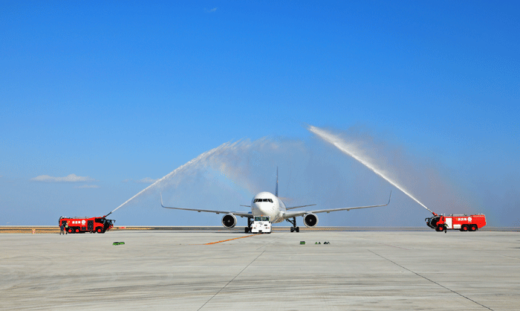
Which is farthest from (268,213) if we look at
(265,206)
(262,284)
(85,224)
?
(262,284)

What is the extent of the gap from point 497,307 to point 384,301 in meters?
2.15

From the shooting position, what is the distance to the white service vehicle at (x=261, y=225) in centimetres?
5741

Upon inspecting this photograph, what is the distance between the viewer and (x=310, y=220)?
208 feet

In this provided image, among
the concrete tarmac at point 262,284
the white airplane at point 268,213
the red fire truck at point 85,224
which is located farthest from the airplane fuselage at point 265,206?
the concrete tarmac at point 262,284

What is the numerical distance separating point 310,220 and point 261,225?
832cm

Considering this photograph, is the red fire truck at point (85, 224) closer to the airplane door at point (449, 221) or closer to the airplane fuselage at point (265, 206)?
the airplane fuselage at point (265, 206)

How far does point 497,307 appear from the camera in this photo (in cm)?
1008

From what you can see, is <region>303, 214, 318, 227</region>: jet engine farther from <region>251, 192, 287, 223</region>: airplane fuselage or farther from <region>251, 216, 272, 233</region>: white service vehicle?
<region>251, 216, 272, 233</region>: white service vehicle

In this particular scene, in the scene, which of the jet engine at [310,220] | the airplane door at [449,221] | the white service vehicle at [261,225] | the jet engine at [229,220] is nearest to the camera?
the white service vehicle at [261,225]

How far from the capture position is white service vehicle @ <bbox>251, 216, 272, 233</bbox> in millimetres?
57406

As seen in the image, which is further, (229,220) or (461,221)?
(461,221)

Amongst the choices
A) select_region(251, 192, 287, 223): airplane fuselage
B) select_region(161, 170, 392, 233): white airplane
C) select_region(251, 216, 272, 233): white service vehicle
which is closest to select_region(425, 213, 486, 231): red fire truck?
select_region(161, 170, 392, 233): white airplane

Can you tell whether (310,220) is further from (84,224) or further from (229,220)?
(84,224)

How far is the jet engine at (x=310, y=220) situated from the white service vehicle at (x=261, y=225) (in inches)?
288
